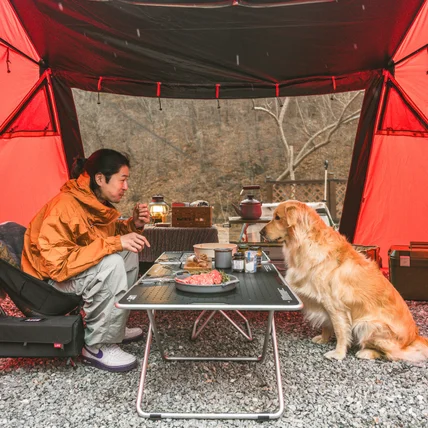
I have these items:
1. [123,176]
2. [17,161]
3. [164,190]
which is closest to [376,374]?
[123,176]

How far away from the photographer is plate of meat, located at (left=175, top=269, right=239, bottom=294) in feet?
6.64

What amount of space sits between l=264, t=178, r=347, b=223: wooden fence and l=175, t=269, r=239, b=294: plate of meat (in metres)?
7.28

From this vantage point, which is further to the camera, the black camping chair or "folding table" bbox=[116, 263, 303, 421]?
the black camping chair

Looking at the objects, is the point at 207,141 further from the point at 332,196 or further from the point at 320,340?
the point at 320,340

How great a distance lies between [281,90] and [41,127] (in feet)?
8.76

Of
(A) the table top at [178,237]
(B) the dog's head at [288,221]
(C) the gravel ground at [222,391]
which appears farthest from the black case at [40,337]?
(A) the table top at [178,237]

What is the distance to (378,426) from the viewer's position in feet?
6.33

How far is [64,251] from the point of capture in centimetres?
235

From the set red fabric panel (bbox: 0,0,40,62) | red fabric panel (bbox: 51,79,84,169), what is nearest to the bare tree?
red fabric panel (bbox: 51,79,84,169)

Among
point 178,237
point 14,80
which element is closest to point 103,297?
point 178,237

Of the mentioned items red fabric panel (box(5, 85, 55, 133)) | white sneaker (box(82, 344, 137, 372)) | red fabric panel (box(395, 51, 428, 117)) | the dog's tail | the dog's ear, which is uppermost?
red fabric panel (box(395, 51, 428, 117))

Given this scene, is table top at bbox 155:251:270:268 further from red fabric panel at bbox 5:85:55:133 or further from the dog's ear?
red fabric panel at bbox 5:85:55:133

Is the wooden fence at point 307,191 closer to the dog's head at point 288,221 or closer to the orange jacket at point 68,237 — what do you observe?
the dog's head at point 288,221

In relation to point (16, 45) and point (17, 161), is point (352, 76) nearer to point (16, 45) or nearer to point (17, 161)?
point (16, 45)
